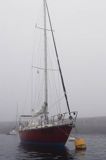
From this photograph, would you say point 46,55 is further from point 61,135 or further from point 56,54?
point 61,135

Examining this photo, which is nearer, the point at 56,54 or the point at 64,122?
the point at 64,122

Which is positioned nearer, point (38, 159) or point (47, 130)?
point (38, 159)

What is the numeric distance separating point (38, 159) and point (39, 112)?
652 inches

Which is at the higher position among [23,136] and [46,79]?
[46,79]

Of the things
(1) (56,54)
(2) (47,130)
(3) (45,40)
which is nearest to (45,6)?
(3) (45,40)

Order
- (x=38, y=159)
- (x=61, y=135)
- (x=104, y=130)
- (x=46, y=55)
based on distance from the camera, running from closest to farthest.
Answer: (x=38, y=159) < (x=61, y=135) < (x=46, y=55) < (x=104, y=130)

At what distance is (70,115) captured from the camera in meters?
46.3

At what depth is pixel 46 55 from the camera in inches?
2077


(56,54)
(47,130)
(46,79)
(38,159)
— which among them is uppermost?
(56,54)

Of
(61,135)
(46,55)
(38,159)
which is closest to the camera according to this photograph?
(38,159)

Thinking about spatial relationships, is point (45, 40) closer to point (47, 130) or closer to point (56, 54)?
point (56, 54)

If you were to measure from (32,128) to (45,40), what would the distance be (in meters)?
13.6

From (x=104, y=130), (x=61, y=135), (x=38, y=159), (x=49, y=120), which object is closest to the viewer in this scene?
(x=38, y=159)

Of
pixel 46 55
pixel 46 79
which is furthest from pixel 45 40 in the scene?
pixel 46 79
